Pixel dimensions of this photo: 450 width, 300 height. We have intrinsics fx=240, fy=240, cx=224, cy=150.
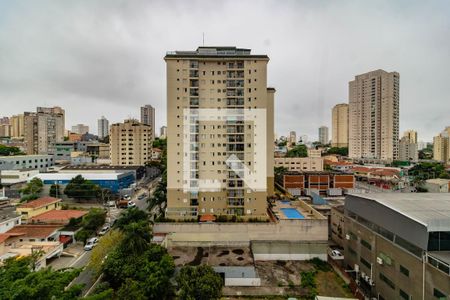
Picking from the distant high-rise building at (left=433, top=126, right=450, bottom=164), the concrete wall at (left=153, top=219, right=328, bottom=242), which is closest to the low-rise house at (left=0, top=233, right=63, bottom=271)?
the concrete wall at (left=153, top=219, right=328, bottom=242)

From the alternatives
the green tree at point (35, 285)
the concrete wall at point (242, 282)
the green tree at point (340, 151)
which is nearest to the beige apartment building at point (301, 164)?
the concrete wall at point (242, 282)

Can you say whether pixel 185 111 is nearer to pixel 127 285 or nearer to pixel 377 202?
pixel 127 285

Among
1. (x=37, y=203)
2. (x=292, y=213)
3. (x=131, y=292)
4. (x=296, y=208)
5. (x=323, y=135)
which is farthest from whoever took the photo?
(x=323, y=135)

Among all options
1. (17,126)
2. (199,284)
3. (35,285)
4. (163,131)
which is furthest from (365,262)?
(17,126)

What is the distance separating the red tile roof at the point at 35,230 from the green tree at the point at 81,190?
8269 mm

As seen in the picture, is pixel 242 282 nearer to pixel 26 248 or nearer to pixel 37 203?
pixel 26 248

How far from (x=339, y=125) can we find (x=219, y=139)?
192 feet

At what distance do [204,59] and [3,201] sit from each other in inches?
948

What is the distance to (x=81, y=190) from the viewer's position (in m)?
24.1

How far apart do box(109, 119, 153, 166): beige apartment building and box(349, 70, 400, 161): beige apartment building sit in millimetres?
45544

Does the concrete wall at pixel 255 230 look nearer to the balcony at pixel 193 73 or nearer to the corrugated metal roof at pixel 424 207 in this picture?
the corrugated metal roof at pixel 424 207

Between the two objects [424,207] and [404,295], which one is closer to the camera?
[404,295]

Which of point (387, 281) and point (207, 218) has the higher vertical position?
point (207, 218)

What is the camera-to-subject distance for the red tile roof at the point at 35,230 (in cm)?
1480
